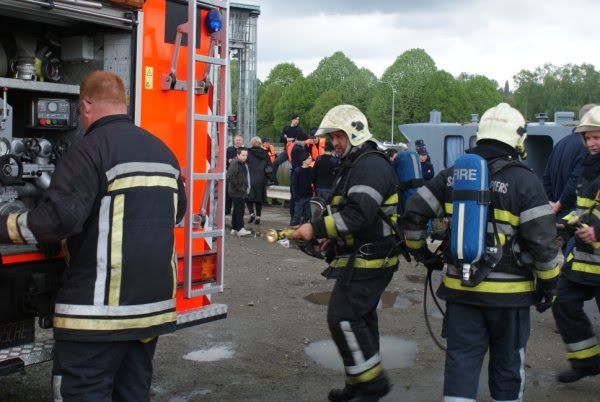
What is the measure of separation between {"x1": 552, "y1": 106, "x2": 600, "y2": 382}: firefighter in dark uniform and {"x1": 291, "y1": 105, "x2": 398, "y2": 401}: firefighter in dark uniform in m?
1.30

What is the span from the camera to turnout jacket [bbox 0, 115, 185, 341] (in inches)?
125

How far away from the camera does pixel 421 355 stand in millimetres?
6098

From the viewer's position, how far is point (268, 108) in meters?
93.7

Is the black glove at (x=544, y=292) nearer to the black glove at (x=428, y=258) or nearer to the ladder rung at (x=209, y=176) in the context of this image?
the black glove at (x=428, y=258)

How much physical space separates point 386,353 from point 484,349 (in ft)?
7.36

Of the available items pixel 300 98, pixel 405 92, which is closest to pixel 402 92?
pixel 405 92

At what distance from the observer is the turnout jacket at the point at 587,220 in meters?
4.96

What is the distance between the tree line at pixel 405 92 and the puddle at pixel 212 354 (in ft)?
206

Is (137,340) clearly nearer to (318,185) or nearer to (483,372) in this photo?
(483,372)

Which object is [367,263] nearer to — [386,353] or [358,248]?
[358,248]

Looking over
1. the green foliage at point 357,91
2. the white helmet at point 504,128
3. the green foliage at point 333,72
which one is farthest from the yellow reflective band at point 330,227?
the green foliage at point 333,72

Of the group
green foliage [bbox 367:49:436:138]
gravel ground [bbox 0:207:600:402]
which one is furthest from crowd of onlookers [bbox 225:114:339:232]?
green foliage [bbox 367:49:436:138]

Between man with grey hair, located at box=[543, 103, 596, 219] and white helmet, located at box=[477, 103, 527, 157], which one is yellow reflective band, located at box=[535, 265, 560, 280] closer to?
white helmet, located at box=[477, 103, 527, 157]

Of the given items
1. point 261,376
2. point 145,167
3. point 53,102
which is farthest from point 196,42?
point 261,376
